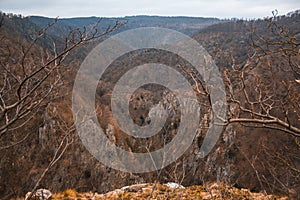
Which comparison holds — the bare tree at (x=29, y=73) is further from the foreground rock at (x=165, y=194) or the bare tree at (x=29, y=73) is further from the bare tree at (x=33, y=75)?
the foreground rock at (x=165, y=194)

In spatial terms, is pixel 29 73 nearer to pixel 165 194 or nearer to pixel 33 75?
pixel 33 75

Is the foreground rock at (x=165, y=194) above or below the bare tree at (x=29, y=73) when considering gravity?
below

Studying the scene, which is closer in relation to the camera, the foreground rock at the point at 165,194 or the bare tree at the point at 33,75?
the bare tree at the point at 33,75

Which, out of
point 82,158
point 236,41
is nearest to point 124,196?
point 82,158

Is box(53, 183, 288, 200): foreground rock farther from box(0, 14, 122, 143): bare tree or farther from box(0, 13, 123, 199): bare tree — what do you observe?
box(0, 14, 122, 143): bare tree

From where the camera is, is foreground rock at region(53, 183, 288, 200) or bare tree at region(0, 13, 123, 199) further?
foreground rock at region(53, 183, 288, 200)

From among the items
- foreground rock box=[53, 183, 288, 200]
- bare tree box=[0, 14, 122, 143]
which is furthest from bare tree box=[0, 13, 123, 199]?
foreground rock box=[53, 183, 288, 200]

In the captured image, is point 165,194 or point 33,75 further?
point 165,194

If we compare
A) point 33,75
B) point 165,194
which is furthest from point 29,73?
point 165,194

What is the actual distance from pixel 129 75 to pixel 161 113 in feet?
135

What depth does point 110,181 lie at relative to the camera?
3556 cm

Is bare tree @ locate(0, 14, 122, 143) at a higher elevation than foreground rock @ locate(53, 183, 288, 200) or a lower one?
higher

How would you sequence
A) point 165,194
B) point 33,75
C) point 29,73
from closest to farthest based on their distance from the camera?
point 33,75
point 29,73
point 165,194

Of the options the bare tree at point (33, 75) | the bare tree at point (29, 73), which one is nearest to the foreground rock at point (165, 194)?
the bare tree at point (33, 75)
